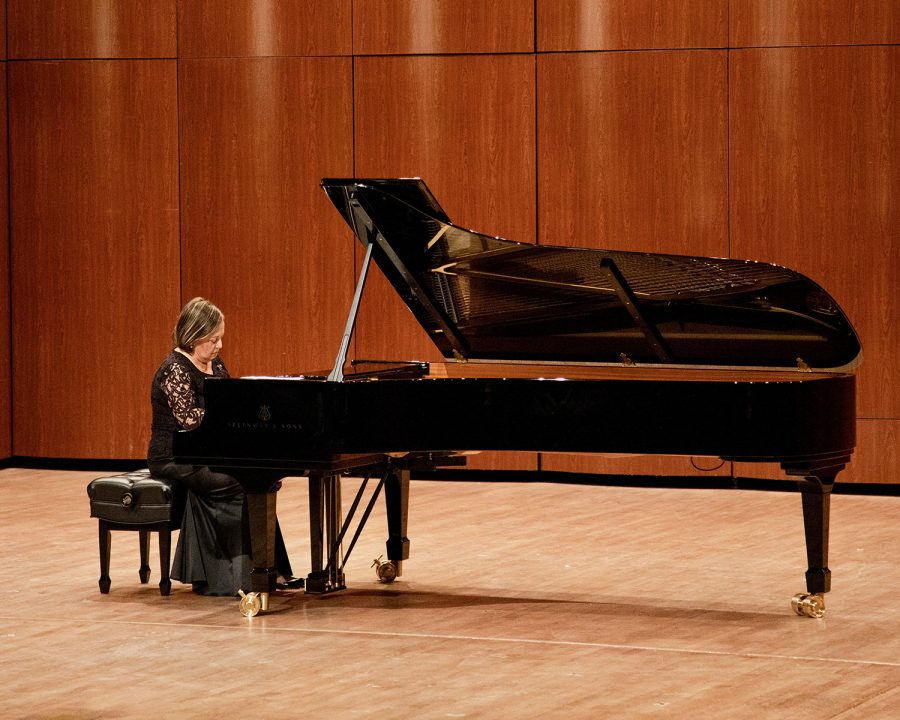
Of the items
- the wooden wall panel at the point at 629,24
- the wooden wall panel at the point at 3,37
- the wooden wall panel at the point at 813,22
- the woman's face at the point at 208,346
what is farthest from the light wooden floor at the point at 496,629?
the wooden wall panel at the point at 3,37

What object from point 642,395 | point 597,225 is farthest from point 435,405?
point 597,225

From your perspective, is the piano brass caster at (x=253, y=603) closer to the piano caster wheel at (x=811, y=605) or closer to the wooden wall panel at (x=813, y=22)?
the piano caster wheel at (x=811, y=605)

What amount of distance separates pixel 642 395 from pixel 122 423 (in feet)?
15.8

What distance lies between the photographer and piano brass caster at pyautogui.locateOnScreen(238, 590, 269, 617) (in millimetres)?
5160

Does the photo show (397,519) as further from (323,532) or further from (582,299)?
(582,299)

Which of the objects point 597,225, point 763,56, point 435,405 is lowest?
point 435,405

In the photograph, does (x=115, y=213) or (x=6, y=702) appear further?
(x=115, y=213)

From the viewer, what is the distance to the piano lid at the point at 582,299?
5.29 metres

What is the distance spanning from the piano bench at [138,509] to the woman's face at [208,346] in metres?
0.46

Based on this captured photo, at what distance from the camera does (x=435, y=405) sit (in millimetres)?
5113

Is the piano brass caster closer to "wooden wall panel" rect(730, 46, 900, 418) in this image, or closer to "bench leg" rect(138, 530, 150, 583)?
"bench leg" rect(138, 530, 150, 583)

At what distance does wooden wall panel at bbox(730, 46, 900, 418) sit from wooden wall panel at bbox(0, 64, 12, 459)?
4.13 metres

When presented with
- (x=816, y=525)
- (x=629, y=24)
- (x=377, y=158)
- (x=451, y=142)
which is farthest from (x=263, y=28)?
(x=816, y=525)

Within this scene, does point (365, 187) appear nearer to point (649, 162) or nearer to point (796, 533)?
point (796, 533)
